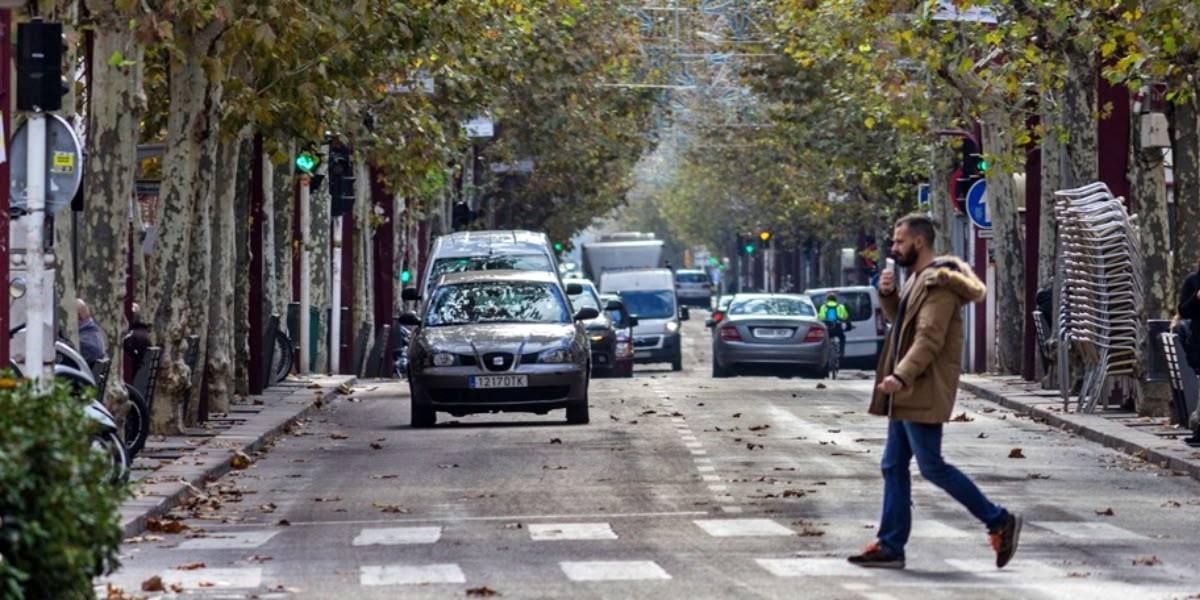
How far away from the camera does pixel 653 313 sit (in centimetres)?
5588

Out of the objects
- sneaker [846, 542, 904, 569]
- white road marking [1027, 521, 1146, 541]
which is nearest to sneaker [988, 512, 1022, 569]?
Result: sneaker [846, 542, 904, 569]

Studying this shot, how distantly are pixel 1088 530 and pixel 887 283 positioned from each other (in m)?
2.58

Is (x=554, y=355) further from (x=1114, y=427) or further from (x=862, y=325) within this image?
(x=862, y=325)

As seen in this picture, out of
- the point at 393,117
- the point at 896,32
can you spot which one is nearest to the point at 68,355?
the point at 896,32

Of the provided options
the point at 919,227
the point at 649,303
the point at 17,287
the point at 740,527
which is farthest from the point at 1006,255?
the point at 919,227

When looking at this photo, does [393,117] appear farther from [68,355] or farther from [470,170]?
[470,170]

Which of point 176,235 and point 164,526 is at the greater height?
point 176,235

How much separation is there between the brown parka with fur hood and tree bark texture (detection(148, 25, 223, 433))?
42.2 feet

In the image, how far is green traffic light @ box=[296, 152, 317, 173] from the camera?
3609cm

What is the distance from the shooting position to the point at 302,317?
4259 cm

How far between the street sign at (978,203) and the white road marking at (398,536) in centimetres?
2540

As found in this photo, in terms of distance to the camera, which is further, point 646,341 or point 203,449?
point 646,341

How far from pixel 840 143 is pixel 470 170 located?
54.8ft

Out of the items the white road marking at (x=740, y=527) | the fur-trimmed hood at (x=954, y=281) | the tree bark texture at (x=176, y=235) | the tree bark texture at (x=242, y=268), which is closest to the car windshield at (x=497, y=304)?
the tree bark texture at (x=176, y=235)
